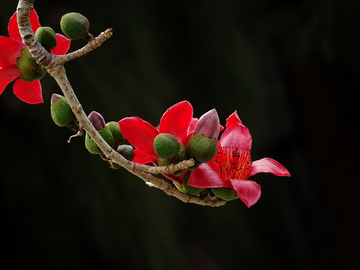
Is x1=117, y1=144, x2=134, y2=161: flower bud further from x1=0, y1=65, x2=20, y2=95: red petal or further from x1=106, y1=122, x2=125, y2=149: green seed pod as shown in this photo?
x1=0, y1=65, x2=20, y2=95: red petal

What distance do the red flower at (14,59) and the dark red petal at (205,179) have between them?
0.20 metres

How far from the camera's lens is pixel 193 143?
327 mm

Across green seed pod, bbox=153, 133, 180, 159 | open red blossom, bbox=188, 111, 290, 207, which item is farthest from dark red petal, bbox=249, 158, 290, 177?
green seed pod, bbox=153, 133, 180, 159

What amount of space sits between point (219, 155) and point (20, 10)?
24 centimetres

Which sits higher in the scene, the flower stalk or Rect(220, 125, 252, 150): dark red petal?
the flower stalk

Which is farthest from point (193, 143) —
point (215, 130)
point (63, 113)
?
point (63, 113)

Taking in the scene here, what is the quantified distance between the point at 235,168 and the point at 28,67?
239 millimetres

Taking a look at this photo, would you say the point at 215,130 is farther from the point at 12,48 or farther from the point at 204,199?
the point at 12,48

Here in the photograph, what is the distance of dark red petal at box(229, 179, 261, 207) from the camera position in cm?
33

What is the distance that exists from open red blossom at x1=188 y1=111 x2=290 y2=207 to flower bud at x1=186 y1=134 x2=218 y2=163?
0.11 ft

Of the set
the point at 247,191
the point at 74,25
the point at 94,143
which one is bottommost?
the point at 247,191

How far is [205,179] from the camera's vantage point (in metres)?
0.35

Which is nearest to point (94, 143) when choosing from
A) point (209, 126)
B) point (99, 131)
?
point (99, 131)

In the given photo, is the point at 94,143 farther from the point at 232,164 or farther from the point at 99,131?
the point at 232,164
